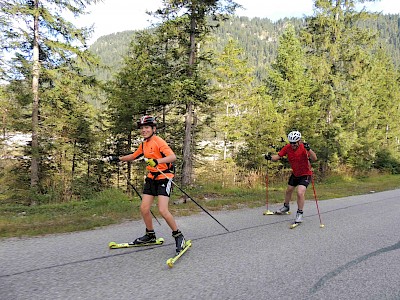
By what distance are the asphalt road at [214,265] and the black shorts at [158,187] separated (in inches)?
36.5

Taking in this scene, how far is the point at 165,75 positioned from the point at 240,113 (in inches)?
460

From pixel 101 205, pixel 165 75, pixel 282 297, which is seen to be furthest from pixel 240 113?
pixel 282 297

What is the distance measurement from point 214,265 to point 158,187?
152cm

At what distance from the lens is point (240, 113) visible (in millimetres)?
25234

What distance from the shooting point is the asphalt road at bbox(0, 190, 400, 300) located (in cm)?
365

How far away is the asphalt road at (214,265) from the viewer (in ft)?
12.0

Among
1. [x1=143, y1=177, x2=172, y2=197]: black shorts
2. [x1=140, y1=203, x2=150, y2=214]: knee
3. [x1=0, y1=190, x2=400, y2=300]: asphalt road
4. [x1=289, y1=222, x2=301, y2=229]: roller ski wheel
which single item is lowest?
[x1=289, y1=222, x2=301, y2=229]: roller ski wheel

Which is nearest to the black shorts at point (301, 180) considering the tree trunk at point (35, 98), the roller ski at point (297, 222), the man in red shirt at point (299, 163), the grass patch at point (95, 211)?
the man in red shirt at point (299, 163)

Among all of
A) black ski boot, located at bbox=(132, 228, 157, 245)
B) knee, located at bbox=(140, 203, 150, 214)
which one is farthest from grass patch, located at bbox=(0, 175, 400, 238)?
knee, located at bbox=(140, 203, 150, 214)

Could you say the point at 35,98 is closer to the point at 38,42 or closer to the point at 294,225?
the point at 38,42

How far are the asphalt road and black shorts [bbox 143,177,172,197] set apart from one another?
0.93 meters

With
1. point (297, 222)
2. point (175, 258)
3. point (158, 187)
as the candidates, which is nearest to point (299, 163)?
point (297, 222)

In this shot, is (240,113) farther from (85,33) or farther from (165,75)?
(85,33)

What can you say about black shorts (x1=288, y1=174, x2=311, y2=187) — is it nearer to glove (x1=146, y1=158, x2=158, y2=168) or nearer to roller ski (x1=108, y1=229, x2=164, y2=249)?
roller ski (x1=108, y1=229, x2=164, y2=249)
